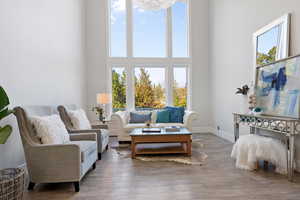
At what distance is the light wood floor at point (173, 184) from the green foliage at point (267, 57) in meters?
1.92

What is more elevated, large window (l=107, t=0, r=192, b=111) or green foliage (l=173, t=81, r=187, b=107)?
large window (l=107, t=0, r=192, b=111)

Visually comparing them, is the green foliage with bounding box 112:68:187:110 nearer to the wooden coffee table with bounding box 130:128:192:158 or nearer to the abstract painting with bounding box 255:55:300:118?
the wooden coffee table with bounding box 130:128:192:158

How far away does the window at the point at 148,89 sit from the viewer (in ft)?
21.4

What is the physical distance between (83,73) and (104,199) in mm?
4545

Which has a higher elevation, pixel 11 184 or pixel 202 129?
pixel 11 184

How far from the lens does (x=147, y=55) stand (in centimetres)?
651

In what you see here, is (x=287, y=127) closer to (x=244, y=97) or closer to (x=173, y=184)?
(x=173, y=184)

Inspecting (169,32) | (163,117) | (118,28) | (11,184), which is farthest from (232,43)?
(11,184)

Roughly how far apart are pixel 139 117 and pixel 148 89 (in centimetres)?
146

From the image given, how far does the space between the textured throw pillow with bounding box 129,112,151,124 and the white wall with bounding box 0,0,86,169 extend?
160 cm

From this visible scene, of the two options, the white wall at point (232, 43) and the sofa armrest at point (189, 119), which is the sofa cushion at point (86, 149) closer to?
the sofa armrest at point (189, 119)

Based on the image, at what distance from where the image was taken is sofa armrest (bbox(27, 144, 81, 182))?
233cm

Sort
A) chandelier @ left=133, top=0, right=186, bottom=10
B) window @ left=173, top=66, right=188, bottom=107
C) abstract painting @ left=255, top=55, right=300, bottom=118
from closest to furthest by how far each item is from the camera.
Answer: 1. abstract painting @ left=255, top=55, right=300, bottom=118
2. chandelier @ left=133, top=0, right=186, bottom=10
3. window @ left=173, top=66, right=188, bottom=107

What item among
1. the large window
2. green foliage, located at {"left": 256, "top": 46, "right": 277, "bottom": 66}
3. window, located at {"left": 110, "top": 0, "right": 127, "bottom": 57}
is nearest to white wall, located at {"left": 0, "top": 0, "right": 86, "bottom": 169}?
window, located at {"left": 110, "top": 0, "right": 127, "bottom": 57}
